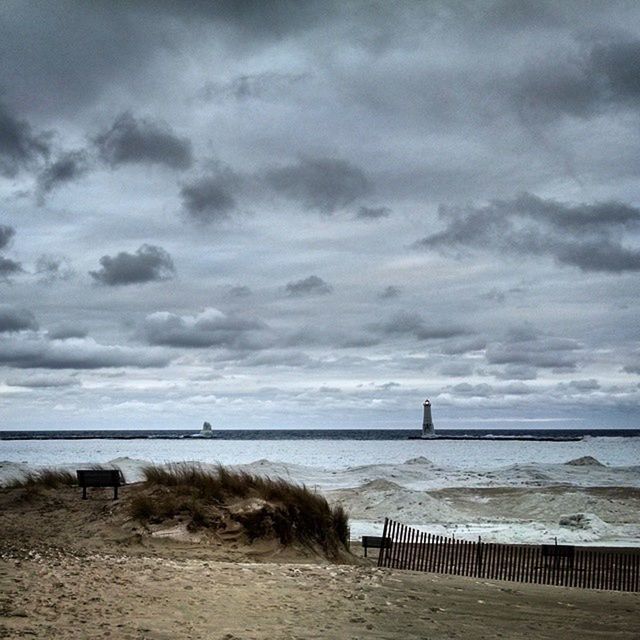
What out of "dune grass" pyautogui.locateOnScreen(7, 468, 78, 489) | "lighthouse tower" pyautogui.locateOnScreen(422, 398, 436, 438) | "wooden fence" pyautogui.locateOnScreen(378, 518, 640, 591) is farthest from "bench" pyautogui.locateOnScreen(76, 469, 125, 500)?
"lighthouse tower" pyautogui.locateOnScreen(422, 398, 436, 438)

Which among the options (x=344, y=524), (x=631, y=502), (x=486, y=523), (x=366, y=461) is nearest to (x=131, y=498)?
(x=344, y=524)

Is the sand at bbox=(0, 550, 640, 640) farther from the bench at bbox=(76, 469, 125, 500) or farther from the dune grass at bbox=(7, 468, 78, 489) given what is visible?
the dune grass at bbox=(7, 468, 78, 489)

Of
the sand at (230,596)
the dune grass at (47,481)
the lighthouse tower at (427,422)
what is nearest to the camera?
the sand at (230,596)

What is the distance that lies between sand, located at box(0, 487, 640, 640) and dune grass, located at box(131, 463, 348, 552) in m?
0.47

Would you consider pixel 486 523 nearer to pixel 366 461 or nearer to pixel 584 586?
pixel 584 586

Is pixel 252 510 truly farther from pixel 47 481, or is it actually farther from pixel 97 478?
pixel 47 481

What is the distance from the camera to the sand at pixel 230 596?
34.7 feet

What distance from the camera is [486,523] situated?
34.4 metres

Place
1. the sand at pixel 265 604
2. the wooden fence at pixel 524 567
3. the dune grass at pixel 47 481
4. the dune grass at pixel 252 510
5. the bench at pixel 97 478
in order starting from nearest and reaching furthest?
the sand at pixel 265 604, the dune grass at pixel 252 510, the wooden fence at pixel 524 567, the bench at pixel 97 478, the dune grass at pixel 47 481

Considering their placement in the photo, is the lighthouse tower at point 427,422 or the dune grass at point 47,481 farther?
the lighthouse tower at point 427,422

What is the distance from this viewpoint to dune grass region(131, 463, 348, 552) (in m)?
18.5

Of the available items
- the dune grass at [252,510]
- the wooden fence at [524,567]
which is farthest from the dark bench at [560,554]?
the dune grass at [252,510]

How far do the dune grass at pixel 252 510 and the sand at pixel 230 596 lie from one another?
0.47 meters

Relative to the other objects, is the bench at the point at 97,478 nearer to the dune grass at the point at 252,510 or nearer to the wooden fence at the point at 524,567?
the dune grass at the point at 252,510
